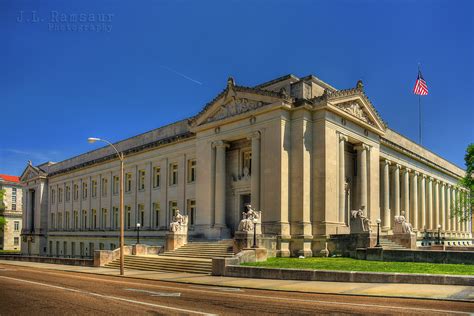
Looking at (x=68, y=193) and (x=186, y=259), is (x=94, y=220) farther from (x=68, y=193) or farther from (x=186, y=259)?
(x=186, y=259)

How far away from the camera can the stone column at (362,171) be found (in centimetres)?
3756

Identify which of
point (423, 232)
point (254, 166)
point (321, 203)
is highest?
point (254, 166)

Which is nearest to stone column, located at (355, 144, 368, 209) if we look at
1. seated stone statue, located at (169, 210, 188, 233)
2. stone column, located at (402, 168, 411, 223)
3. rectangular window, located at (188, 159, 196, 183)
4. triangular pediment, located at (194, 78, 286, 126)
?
triangular pediment, located at (194, 78, 286, 126)

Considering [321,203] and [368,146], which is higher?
[368,146]

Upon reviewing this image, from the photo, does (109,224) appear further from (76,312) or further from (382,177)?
(76,312)

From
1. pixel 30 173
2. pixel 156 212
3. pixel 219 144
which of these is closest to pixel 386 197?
pixel 219 144

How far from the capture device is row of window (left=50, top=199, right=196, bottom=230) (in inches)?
1868

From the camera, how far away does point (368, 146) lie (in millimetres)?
39094

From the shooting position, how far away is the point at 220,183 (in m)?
37.6

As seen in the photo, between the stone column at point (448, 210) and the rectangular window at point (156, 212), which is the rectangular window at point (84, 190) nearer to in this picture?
the rectangular window at point (156, 212)

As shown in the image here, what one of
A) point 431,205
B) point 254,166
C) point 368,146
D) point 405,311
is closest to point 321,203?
point 254,166

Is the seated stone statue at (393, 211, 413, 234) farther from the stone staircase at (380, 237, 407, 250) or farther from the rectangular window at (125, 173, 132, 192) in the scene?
the rectangular window at (125, 173, 132, 192)

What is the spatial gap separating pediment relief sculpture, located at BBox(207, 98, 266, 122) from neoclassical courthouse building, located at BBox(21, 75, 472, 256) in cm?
12

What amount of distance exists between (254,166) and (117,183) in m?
28.1
